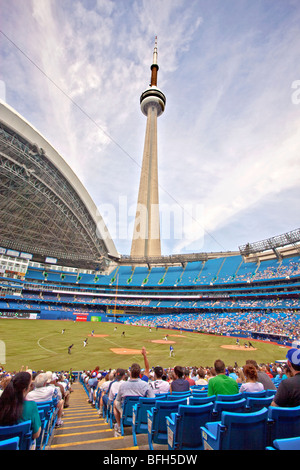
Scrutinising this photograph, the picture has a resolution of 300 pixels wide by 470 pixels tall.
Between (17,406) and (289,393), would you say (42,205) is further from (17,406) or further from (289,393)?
(289,393)

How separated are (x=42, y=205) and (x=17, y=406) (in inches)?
2290

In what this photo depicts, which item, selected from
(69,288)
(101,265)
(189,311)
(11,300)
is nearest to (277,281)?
(189,311)

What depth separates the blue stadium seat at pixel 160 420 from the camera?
436 cm

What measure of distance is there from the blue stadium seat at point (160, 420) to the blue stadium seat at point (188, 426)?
42cm

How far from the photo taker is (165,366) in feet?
68.6

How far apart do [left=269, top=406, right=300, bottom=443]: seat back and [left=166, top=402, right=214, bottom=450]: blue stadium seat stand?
0.93 metres

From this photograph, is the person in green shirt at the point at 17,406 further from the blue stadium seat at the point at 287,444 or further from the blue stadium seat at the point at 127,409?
the blue stadium seat at the point at 287,444

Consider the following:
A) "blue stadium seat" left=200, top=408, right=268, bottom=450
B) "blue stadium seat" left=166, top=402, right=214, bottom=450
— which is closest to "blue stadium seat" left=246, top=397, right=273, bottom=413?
"blue stadium seat" left=166, top=402, right=214, bottom=450

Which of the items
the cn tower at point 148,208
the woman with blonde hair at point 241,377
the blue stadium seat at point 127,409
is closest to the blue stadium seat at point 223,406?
the blue stadium seat at point 127,409

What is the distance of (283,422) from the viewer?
327 centimetres

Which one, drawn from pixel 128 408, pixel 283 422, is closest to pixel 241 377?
pixel 128 408

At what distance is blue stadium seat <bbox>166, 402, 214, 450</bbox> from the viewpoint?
12.5 ft

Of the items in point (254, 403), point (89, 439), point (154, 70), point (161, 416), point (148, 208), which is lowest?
point (89, 439)
